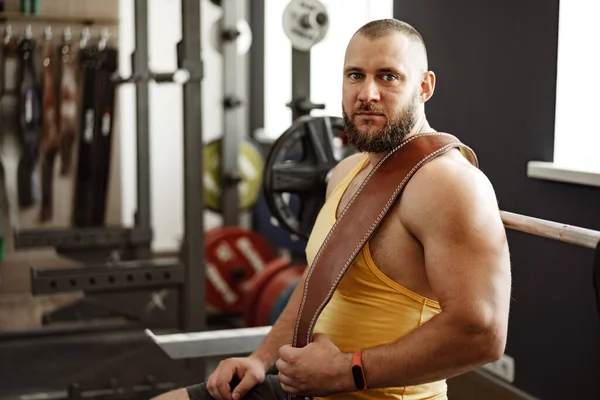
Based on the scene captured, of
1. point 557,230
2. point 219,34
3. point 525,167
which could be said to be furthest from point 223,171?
point 557,230

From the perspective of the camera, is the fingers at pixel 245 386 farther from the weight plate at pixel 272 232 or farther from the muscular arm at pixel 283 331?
the weight plate at pixel 272 232

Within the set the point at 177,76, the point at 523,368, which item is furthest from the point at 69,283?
the point at 523,368

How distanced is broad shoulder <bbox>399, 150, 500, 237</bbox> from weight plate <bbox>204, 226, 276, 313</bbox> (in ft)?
10.4

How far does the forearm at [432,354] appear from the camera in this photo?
1252 mm

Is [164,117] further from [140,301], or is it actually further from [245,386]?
[245,386]

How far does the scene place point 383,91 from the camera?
1444 mm

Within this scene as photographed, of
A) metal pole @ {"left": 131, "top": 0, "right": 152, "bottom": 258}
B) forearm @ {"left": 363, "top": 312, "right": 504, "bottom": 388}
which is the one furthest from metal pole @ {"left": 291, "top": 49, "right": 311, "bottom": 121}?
forearm @ {"left": 363, "top": 312, "right": 504, "bottom": 388}

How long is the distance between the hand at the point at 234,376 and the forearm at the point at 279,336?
3cm

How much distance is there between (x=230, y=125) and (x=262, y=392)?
3245 mm

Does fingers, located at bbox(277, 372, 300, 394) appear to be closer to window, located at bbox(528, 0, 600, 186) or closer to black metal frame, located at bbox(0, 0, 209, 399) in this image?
window, located at bbox(528, 0, 600, 186)

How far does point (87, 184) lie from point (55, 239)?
0.89m

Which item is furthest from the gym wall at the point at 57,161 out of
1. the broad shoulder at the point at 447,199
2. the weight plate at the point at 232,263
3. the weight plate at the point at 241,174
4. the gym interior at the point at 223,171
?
the broad shoulder at the point at 447,199

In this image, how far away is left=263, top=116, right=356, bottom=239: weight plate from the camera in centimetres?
249

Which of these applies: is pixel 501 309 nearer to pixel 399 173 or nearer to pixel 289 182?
pixel 399 173
